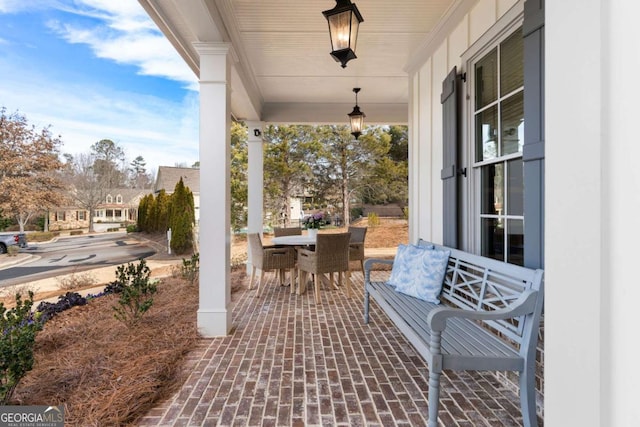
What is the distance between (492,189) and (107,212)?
18.6 ft

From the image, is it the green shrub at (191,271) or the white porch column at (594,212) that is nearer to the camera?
the white porch column at (594,212)

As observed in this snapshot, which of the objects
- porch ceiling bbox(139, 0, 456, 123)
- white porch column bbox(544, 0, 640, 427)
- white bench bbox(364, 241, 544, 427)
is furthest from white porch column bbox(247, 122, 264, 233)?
white porch column bbox(544, 0, 640, 427)

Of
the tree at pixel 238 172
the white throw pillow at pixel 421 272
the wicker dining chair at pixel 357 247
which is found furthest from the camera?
the tree at pixel 238 172

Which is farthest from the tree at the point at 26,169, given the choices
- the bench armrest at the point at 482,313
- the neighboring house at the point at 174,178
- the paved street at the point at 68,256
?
the bench armrest at the point at 482,313

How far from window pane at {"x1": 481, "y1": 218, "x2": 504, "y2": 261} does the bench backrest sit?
191 millimetres

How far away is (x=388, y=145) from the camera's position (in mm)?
11039

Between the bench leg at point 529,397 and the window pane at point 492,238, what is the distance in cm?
90

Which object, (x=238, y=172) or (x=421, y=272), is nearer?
(x=421, y=272)

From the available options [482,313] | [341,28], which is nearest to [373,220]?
[341,28]

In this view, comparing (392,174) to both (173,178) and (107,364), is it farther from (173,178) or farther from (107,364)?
(107,364)

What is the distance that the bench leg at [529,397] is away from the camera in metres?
1.59

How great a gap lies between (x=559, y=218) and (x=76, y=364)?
9.85 ft

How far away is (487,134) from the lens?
2500 millimetres

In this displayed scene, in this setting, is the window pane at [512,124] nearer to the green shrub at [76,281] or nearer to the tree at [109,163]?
the tree at [109,163]
